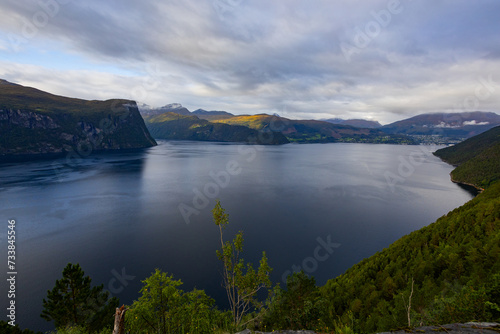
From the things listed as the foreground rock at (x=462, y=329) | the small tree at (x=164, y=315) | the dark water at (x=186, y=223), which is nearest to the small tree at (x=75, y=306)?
the small tree at (x=164, y=315)

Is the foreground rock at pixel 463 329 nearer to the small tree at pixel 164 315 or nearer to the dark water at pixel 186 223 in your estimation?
the small tree at pixel 164 315

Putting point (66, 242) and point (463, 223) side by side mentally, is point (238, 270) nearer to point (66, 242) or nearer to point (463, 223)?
point (463, 223)

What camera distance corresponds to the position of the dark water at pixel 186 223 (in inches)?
1631

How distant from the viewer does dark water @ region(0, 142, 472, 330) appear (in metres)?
41.4

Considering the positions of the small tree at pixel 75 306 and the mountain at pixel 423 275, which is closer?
the mountain at pixel 423 275

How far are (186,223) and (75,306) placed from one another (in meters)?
37.6

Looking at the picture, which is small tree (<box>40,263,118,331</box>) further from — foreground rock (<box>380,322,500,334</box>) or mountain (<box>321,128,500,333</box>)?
foreground rock (<box>380,322,500,334</box>)

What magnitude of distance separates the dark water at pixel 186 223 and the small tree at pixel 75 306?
10.7 metres

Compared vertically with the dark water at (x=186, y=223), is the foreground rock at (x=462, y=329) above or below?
above

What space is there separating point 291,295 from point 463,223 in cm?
2944

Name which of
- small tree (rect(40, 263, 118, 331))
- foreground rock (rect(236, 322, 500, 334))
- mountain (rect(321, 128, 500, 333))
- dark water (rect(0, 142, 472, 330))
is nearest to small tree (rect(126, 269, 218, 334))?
small tree (rect(40, 263, 118, 331))

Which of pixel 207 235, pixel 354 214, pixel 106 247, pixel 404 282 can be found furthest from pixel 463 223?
pixel 106 247

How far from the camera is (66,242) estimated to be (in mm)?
50594

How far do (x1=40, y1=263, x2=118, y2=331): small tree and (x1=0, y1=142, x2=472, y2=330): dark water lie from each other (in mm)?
10716
